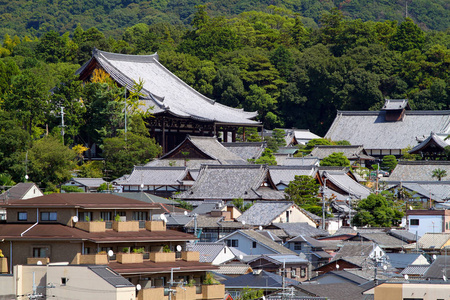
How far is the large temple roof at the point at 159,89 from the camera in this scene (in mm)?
50344

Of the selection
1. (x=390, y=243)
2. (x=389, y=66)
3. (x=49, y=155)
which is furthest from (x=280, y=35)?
(x=390, y=243)

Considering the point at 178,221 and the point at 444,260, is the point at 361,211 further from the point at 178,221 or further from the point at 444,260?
the point at 444,260

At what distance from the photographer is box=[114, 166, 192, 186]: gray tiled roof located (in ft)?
132

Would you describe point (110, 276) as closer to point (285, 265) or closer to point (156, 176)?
point (285, 265)

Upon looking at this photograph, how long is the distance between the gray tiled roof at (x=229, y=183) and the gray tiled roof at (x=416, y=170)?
35.5ft

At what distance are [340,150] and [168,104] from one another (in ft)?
34.1

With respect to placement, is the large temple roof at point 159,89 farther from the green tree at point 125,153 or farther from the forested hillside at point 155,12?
the forested hillside at point 155,12

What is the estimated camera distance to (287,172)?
42406 mm

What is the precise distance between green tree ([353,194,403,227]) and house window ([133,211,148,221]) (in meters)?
16.7

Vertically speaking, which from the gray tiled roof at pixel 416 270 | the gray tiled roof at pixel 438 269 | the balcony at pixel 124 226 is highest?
the balcony at pixel 124 226

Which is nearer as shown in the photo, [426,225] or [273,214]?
[273,214]

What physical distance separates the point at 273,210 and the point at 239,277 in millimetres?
10825

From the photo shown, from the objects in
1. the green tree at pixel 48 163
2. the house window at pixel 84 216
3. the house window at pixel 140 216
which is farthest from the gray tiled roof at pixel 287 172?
the house window at pixel 84 216

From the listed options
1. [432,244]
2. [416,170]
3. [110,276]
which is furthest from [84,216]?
[416,170]
